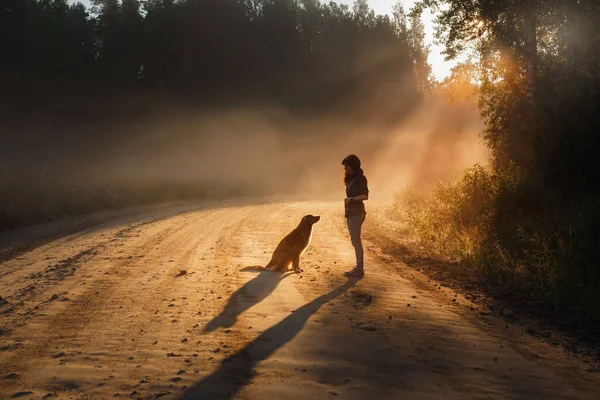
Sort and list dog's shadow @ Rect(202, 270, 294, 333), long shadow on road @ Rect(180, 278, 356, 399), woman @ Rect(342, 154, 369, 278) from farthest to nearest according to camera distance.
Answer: woman @ Rect(342, 154, 369, 278), dog's shadow @ Rect(202, 270, 294, 333), long shadow on road @ Rect(180, 278, 356, 399)

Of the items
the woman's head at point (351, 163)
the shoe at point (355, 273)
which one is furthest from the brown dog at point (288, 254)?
the woman's head at point (351, 163)

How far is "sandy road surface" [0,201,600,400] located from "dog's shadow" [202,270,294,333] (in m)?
0.03

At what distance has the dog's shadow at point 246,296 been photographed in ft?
21.8

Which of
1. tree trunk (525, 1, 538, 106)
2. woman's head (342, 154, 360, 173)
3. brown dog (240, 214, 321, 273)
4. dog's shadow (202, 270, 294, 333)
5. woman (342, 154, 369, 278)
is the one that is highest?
tree trunk (525, 1, 538, 106)

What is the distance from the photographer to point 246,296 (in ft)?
26.3

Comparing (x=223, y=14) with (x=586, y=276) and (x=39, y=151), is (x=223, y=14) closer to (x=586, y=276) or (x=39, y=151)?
(x=39, y=151)

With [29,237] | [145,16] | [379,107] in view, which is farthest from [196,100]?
[29,237]

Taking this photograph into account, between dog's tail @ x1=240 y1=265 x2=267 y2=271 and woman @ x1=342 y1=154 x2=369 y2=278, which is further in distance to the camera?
dog's tail @ x1=240 y1=265 x2=267 y2=271

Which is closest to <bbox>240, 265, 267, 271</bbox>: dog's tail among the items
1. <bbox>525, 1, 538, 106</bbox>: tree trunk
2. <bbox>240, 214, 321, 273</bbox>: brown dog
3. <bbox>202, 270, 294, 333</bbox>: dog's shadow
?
<bbox>240, 214, 321, 273</bbox>: brown dog

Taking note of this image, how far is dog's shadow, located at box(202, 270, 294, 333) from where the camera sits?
6.66 meters

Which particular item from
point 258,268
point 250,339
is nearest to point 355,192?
point 258,268

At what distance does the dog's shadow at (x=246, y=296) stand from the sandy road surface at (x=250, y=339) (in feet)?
0.10

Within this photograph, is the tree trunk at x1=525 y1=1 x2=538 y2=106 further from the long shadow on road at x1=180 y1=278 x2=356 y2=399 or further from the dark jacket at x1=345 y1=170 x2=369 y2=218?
the long shadow on road at x1=180 y1=278 x2=356 y2=399

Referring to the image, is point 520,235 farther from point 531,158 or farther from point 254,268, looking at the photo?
point 254,268
